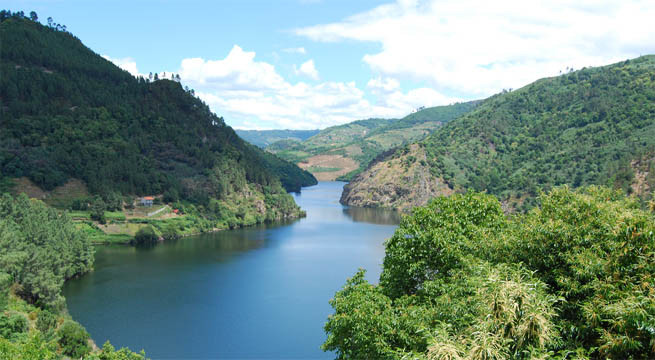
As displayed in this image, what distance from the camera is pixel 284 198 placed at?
161875mm

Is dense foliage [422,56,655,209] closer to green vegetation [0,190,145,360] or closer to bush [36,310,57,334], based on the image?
green vegetation [0,190,145,360]

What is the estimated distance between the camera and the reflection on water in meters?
151

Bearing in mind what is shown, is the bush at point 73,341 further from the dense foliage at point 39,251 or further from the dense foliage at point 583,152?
the dense foliage at point 583,152

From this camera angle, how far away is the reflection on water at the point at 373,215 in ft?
494

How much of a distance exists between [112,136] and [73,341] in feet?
371

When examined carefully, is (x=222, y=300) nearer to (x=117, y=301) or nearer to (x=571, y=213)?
(x=117, y=301)

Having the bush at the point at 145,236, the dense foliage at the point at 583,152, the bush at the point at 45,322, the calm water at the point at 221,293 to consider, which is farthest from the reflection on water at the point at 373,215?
the bush at the point at 45,322

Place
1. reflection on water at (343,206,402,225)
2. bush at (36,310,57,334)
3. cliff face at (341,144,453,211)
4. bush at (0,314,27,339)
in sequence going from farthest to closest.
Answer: cliff face at (341,144,453,211)
reflection on water at (343,206,402,225)
bush at (36,310,57,334)
bush at (0,314,27,339)

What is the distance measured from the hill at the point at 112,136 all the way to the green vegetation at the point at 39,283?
39.7m

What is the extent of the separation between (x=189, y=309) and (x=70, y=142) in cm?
9138

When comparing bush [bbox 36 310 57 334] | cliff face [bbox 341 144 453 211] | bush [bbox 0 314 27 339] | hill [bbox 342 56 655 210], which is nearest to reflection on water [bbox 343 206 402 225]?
cliff face [bbox 341 144 453 211]

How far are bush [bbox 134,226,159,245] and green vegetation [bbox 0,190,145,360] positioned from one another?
1977 cm

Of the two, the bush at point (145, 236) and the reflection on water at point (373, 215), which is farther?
the reflection on water at point (373, 215)

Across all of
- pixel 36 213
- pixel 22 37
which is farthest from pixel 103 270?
pixel 22 37
